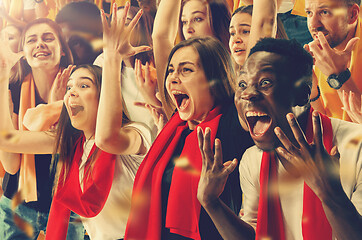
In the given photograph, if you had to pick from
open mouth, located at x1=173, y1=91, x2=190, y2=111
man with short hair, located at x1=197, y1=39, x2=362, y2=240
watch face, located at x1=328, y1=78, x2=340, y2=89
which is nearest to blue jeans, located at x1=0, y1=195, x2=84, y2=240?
open mouth, located at x1=173, y1=91, x2=190, y2=111

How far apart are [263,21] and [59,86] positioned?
2.49 ft

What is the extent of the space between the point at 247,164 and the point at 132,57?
0.51 meters

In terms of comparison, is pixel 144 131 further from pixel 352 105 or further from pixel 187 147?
pixel 352 105

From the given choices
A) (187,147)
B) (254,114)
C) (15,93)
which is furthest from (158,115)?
(15,93)

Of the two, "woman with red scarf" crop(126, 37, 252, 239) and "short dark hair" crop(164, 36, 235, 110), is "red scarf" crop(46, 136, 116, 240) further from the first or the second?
"short dark hair" crop(164, 36, 235, 110)

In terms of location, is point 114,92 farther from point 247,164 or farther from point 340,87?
point 340,87

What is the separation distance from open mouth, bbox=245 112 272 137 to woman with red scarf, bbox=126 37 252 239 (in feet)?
0.30

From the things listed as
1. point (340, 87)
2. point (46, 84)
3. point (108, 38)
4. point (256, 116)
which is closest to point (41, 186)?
point (46, 84)

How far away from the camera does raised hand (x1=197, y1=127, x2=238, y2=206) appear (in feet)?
3.42

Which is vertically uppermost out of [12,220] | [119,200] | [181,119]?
[181,119]

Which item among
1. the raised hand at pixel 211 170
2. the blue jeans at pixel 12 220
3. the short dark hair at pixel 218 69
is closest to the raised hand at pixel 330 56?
the short dark hair at pixel 218 69

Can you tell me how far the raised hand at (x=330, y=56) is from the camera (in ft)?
3.80

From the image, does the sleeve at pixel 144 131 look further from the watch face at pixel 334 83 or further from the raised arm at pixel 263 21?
the watch face at pixel 334 83

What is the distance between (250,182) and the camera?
115cm
